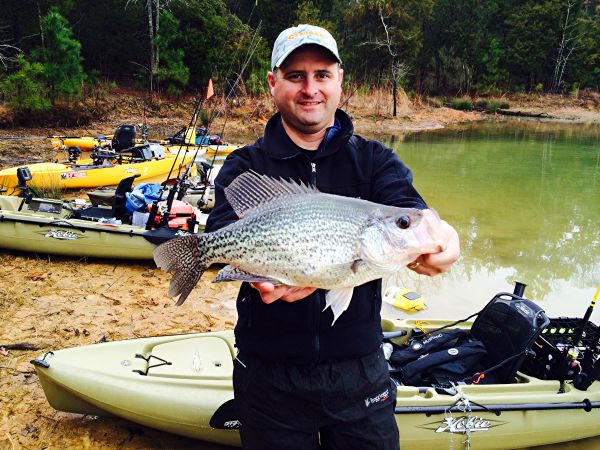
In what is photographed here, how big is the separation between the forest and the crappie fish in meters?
9.87

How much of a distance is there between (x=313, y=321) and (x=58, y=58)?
23665mm

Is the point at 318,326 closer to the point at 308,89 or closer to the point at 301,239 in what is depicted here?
the point at 301,239

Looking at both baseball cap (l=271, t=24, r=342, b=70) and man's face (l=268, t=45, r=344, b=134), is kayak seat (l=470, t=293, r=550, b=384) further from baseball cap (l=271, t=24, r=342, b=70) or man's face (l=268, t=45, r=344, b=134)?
baseball cap (l=271, t=24, r=342, b=70)

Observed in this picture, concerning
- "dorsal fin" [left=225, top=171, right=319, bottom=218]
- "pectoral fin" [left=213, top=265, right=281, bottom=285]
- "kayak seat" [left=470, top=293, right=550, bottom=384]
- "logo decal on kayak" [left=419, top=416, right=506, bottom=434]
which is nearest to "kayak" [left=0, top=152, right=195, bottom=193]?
"kayak seat" [left=470, top=293, right=550, bottom=384]

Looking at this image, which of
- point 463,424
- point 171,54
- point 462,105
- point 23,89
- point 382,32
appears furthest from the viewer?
point 462,105

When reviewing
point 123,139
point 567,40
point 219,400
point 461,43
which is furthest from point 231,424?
point 567,40

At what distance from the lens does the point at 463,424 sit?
12.7ft

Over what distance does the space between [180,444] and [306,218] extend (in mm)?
2850

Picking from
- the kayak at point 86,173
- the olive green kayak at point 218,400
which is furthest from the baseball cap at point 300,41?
the kayak at point 86,173

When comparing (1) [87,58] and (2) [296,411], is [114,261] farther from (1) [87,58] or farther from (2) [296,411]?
(1) [87,58]

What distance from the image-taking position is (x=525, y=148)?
79.4ft

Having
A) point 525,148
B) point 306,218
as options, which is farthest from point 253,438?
point 525,148

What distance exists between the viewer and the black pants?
87.6 inches

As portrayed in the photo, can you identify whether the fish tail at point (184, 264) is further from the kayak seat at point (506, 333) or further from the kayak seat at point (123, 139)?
the kayak seat at point (123, 139)
